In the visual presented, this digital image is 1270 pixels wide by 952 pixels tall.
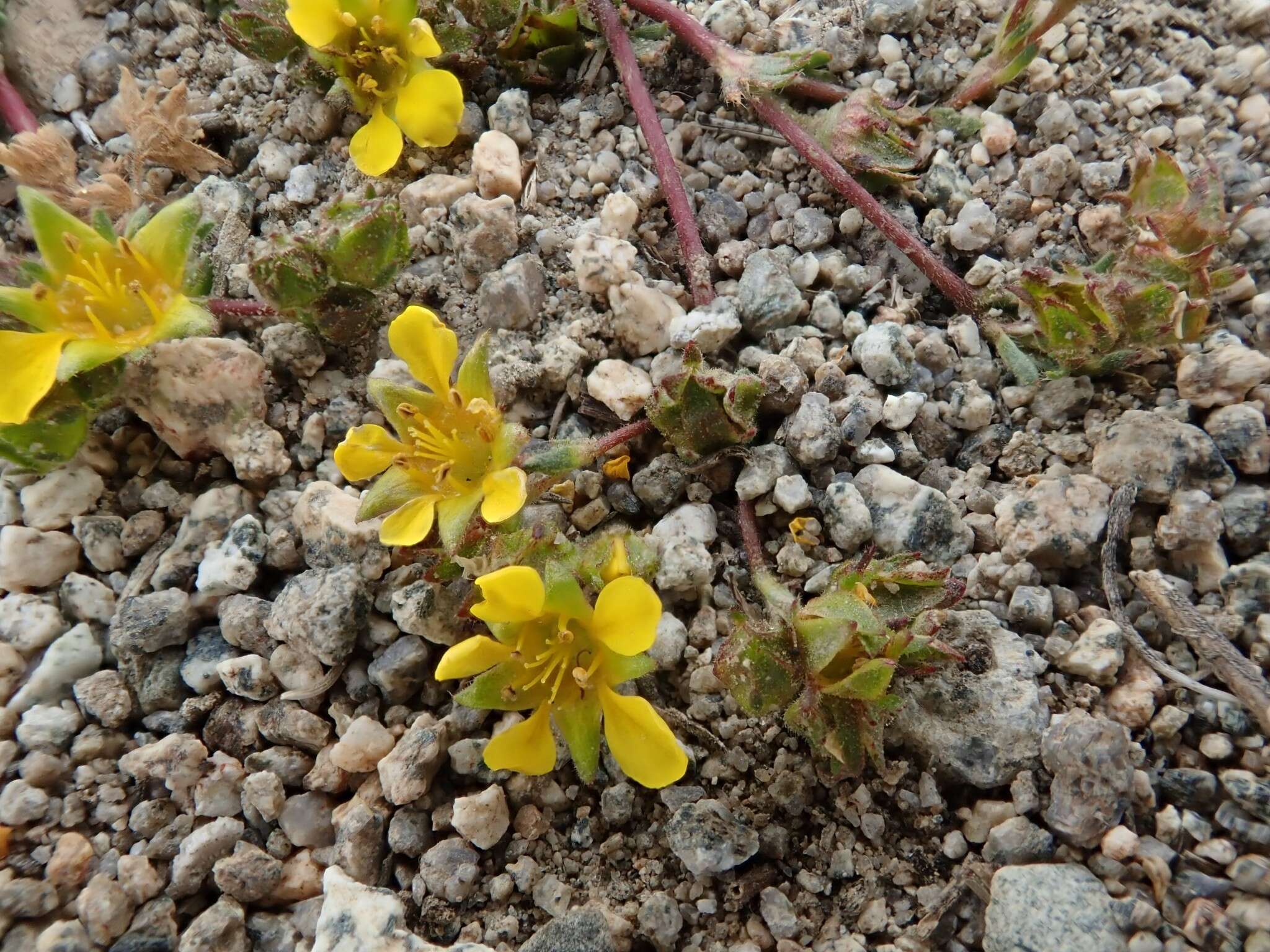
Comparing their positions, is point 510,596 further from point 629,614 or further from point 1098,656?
point 1098,656

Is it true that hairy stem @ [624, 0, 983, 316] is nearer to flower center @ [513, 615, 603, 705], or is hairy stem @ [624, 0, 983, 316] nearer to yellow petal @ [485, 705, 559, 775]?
flower center @ [513, 615, 603, 705]

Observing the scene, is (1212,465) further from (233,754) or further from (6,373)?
(6,373)

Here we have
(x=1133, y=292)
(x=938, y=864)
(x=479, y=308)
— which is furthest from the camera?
(x=479, y=308)

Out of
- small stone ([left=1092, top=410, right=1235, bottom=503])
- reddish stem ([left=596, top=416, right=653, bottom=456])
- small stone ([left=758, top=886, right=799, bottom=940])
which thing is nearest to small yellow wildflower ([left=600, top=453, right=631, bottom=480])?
reddish stem ([left=596, top=416, right=653, bottom=456])

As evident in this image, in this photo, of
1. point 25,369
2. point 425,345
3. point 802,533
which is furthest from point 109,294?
point 802,533

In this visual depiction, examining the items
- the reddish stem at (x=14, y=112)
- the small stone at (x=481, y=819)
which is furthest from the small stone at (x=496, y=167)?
the small stone at (x=481, y=819)

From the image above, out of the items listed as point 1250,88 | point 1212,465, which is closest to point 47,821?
point 1212,465
